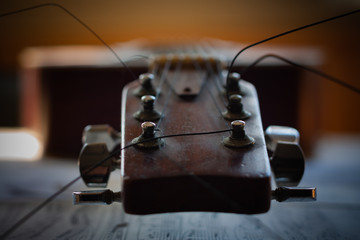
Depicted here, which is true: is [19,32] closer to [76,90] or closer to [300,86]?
[76,90]

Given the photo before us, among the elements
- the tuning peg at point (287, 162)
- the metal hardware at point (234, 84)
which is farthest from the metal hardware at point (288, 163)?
the metal hardware at point (234, 84)

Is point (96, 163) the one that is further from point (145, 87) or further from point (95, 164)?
point (145, 87)

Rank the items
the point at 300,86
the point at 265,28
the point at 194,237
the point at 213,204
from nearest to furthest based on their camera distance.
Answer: the point at 213,204 → the point at 194,237 → the point at 300,86 → the point at 265,28

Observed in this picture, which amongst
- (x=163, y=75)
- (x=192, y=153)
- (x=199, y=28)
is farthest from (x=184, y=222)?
(x=199, y=28)

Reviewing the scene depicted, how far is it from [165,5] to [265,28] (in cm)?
81

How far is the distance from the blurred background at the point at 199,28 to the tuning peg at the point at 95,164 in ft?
7.81

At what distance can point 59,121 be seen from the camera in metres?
1.84

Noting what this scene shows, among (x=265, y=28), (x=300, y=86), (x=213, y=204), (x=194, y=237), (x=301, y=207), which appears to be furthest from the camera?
(x=265, y=28)

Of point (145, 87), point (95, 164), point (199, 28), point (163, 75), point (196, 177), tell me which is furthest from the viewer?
point (199, 28)

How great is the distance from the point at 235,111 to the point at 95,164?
237mm

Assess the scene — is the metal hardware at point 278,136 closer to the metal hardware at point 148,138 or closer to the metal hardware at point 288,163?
the metal hardware at point 288,163

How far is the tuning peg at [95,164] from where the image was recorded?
1.90ft

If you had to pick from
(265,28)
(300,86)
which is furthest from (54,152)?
(265,28)

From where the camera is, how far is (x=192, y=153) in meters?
0.50
